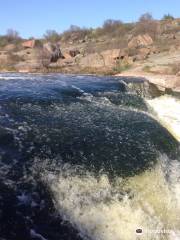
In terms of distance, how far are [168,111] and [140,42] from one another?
18405 mm

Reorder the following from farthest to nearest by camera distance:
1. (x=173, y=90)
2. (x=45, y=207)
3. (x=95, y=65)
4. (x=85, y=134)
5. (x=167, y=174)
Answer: (x=95, y=65) → (x=173, y=90) → (x=85, y=134) → (x=167, y=174) → (x=45, y=207)

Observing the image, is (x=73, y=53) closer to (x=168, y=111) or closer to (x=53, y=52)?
(x=53, y=52)

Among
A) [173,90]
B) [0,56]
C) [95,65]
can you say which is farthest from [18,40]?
[173,90]

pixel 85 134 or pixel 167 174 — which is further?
pixel 85 134

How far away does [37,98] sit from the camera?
555 inches

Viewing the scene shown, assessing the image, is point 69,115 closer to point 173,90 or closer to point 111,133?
point 111,133

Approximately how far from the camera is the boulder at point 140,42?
33.4 m

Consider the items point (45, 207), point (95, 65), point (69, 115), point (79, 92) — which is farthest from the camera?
point (95, 65)

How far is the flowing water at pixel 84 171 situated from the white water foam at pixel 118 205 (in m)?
0.02

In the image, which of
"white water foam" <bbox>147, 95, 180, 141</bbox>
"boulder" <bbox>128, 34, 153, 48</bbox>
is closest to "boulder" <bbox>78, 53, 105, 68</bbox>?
"boulder" <bbox>128, 34, 153, 48</bbox>

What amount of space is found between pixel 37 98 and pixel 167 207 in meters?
6.10

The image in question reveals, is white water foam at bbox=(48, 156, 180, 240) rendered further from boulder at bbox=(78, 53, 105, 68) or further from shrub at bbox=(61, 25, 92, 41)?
shrub at bbox=(61, 25, 92, 41)

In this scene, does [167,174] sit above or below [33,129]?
below

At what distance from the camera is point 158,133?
43.2ft
